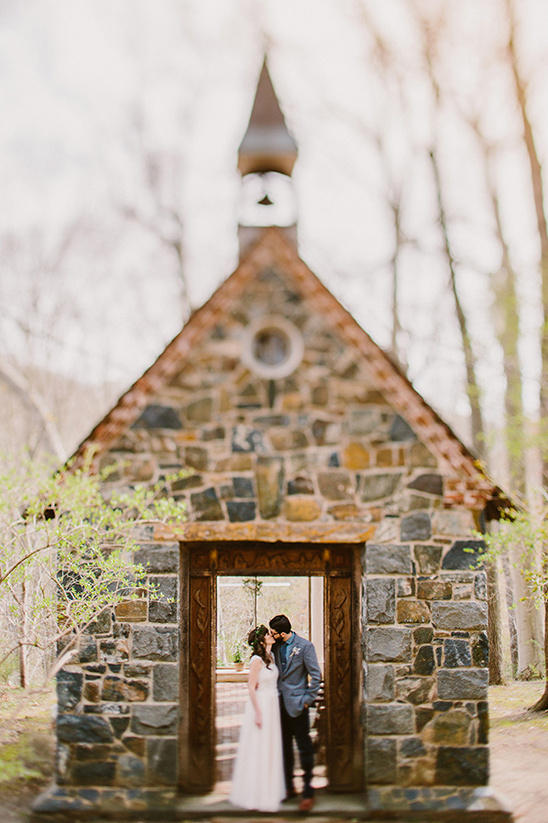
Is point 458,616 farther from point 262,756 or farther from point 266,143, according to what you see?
point 266,143

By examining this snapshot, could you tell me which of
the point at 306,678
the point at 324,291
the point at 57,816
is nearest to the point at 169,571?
the point at 306,678

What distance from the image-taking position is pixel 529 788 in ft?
27.3

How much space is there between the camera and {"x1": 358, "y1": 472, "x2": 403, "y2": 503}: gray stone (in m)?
7.38

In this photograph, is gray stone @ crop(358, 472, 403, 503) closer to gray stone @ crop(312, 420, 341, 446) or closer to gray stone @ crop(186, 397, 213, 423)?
gray stone @ crop(312, 420, 341, 446)

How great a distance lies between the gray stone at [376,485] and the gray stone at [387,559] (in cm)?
46

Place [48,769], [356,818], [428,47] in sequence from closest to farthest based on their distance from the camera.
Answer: [356,818] < [48,769] < [428,47]

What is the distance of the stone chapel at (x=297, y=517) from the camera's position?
7176 millimetres

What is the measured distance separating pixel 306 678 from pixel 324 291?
12.0 ft

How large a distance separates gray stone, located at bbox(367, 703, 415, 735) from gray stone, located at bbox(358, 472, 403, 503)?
1.90 metres

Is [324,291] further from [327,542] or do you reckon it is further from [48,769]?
[48,769]

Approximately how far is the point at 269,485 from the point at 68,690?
2.64 m

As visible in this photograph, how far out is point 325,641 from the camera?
7672mm

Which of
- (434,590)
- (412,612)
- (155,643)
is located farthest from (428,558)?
(155,643)

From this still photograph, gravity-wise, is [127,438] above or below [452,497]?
above
